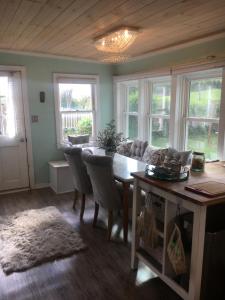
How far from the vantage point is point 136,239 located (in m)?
2.19

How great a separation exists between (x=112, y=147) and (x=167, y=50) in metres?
1.68

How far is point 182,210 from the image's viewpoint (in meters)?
1.90

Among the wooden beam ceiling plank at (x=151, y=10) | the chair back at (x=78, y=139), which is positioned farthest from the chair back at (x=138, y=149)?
the wooden beam ceiling plank at (x=151, y=10)

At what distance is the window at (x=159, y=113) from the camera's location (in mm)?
4031

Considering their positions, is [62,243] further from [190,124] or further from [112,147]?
[190,124]

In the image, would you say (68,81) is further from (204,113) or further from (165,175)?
(165,175)

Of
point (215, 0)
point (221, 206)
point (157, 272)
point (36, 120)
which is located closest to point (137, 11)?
point (215, 0)

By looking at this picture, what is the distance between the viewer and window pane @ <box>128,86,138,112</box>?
476 cm

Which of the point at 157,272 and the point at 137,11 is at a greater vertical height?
the point at 137,11

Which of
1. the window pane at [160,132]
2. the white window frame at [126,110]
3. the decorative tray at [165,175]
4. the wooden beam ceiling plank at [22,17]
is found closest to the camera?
the decorative tray at [165,175]

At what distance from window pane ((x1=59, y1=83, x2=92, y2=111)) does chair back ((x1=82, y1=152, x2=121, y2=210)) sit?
7.39ft

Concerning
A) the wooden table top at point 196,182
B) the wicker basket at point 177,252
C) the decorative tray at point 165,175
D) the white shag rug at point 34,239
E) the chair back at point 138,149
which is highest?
the decorative tray at point 165,175

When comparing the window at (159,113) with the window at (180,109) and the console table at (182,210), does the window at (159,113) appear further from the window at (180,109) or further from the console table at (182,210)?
the console table at (182,210)

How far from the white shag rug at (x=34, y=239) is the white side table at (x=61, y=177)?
2.90 feet
